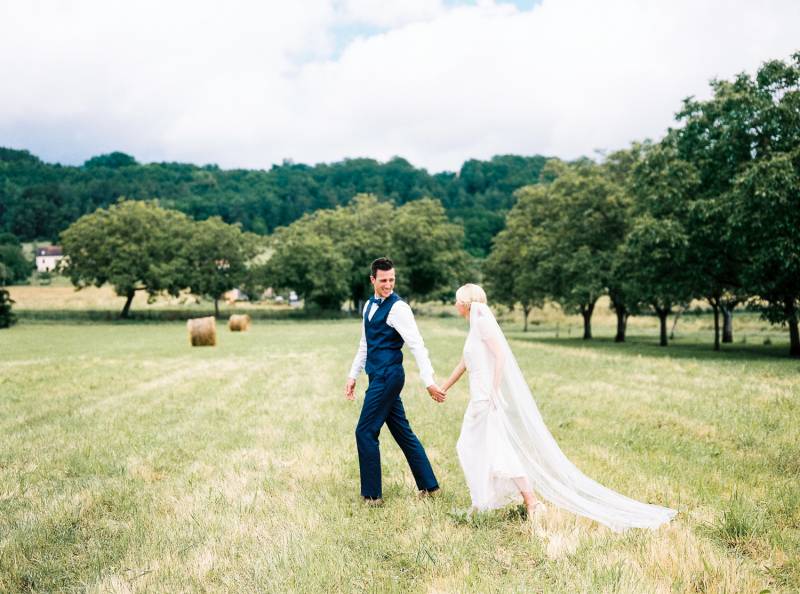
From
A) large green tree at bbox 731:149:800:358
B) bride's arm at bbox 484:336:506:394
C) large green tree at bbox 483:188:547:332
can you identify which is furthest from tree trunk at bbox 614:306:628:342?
bride's arm at bbox 484:336:506:394

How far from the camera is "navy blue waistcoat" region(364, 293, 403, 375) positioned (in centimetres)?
690

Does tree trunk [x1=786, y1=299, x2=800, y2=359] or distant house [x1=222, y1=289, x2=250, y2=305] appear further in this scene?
distant house [x1=222, y1=289, x2=250, y2=305]

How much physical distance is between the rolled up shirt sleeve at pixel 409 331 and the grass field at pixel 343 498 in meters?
1.37

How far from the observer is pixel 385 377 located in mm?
6875

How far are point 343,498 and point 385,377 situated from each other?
1428mm

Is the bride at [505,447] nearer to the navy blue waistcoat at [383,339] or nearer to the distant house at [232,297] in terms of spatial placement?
the navy blue waistcoat at [383,339]

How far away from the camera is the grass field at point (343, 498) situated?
4.88m

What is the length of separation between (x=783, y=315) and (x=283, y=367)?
70.5ft

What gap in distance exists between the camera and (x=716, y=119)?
1240 inches

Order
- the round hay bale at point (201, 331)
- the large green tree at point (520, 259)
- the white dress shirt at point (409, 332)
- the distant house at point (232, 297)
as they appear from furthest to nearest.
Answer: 1. the distant house at point (232, 297)
2. the large green tree at point (520, 259)
3. the round hay bale at point (201, 331)
4. the white dress shirt at point (409, 332)

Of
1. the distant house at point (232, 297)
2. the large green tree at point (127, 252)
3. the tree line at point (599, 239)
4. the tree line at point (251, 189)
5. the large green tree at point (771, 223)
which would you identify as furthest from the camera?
the tree line at point (251, 189)

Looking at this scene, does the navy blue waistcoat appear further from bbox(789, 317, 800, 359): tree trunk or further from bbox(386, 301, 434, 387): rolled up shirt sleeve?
bbox(789, 317, 800, 359): tree trunk

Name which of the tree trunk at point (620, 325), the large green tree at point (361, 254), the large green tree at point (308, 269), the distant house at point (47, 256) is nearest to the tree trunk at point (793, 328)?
the tree trunk at point (620, 325)

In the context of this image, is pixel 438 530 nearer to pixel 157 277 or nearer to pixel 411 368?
pixel 411 368
